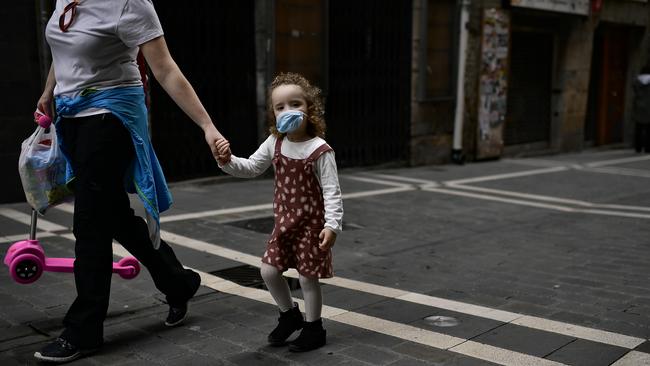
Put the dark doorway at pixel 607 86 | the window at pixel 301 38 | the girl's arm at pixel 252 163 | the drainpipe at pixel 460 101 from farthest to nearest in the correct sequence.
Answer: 1. the dark doorway at pixel 607 86
2. the drainpipe at pixel 460 101
3. the window at pixel 301 38
4. the girl's arm at pixel 252 163

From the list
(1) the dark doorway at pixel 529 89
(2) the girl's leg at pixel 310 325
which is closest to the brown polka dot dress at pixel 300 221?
(2) the girl's leg at pixel 310 325

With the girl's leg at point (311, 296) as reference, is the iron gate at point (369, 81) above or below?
above

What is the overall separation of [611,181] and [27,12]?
8.16m

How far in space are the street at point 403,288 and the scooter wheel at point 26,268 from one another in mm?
257

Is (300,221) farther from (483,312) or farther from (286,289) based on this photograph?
(483,312)

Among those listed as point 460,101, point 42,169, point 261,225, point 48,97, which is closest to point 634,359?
point 42,169

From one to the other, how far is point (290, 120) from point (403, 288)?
1.87 m

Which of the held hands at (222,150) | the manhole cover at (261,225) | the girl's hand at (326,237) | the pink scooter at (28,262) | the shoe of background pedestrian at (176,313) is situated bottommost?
the manhole cover at (261,225)

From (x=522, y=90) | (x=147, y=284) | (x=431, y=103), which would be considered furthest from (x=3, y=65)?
(x=522, y=90)

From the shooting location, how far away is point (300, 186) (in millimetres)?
3480

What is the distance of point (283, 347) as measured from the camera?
3645 mm

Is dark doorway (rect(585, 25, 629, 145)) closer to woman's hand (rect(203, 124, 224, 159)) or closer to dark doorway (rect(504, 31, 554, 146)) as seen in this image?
dark doorway (rect(504, 31, 554, 146))

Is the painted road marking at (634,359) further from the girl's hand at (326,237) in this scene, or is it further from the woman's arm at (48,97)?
the woman's arm at (48,97)

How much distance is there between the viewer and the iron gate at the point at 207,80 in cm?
900
